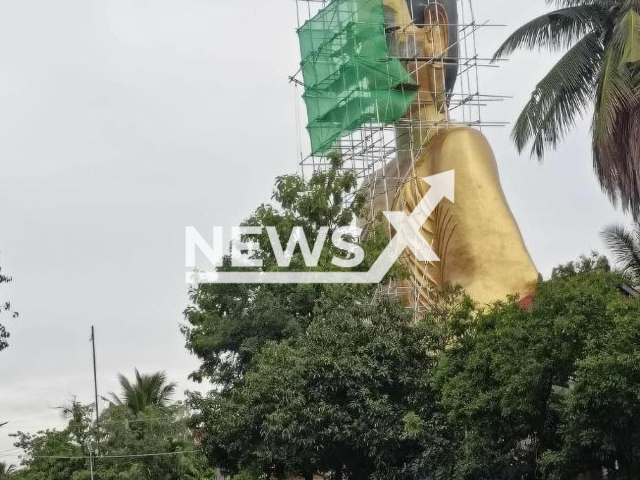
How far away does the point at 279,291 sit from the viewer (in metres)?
25.6

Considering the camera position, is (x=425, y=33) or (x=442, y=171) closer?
(x=442, y=171)

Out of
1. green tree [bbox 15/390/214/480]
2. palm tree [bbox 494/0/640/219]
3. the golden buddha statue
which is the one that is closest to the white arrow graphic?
the golden buddha statue

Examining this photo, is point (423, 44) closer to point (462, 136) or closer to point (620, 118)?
point (462, 136)

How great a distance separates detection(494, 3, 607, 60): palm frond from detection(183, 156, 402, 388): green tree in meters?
5.55

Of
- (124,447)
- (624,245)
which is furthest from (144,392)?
(624,245)

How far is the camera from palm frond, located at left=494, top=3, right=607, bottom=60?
20953mm

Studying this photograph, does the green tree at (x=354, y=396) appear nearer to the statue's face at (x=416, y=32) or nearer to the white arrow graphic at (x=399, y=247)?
the white arrow graphic at (x=399, y=247)

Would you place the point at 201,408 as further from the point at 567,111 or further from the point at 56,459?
the point at 56,459

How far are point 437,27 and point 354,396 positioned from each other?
10852 mm

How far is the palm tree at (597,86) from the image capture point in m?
19.1

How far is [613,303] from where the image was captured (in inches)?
653

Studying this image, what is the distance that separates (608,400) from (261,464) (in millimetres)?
9469

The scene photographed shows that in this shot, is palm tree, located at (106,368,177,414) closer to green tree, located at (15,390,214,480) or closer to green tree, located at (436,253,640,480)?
green tree, located at (15,390,214,480)

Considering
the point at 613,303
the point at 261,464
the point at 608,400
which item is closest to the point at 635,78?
the point at 613,303
